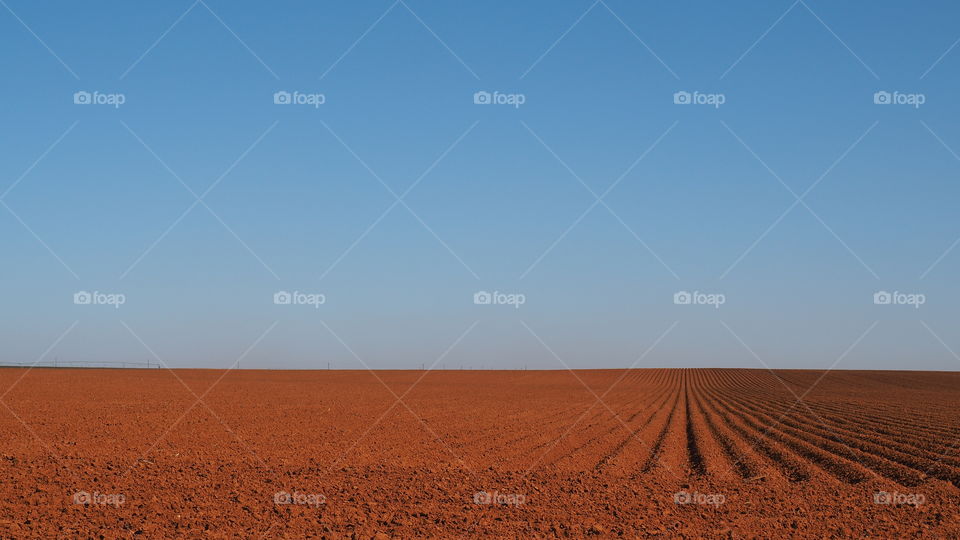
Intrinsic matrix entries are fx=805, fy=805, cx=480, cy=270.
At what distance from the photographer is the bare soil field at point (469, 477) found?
8922 mm

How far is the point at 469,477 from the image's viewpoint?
11984mm

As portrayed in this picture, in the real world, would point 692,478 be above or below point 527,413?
below

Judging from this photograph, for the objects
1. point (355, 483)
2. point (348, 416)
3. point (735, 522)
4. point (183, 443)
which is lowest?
point (735, 522)

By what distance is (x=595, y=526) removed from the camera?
8.89 m

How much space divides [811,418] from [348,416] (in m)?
14.5

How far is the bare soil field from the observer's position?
29.3 ft

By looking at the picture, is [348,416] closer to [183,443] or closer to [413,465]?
[183,443]

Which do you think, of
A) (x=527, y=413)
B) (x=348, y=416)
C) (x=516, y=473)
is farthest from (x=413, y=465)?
(x=527, y=413)

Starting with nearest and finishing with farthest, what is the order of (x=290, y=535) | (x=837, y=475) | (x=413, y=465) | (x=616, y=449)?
1. (x=290, y=535)
2. (x=837, y=475)
3. (x=413, y=465)
4. (x=616, y=449)

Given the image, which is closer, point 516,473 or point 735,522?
point 735,522

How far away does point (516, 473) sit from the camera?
12469mm

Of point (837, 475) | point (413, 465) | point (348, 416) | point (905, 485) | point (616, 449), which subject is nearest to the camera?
point (905, 485)

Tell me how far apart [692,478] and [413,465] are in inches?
181

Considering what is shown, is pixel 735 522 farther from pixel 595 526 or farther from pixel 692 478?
pixel 692 478
